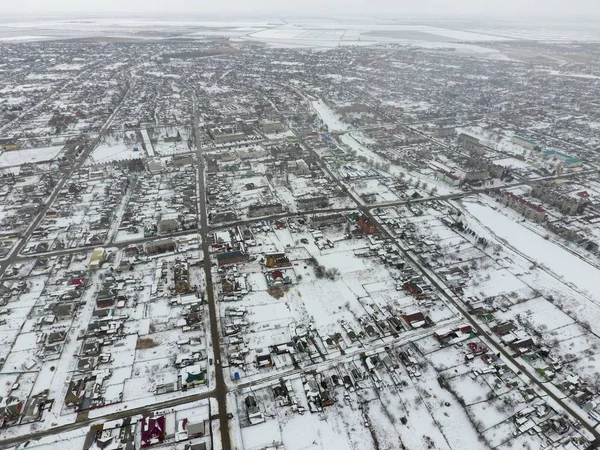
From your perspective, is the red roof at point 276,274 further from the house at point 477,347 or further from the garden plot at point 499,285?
the garden plot at point 499,285

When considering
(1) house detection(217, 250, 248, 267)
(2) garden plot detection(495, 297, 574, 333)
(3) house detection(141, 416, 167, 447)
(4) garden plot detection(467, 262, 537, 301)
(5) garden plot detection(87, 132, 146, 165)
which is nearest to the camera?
(3) house detection(141, 416, 167, 447)

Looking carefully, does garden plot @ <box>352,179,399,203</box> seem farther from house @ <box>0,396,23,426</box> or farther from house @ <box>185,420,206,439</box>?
house @ <box>0,396,23,426</box>

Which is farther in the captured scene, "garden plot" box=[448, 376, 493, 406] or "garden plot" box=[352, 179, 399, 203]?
"garden plot" box=[352, 179, 399, 203]

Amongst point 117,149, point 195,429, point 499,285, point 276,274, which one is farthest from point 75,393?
point 117,149

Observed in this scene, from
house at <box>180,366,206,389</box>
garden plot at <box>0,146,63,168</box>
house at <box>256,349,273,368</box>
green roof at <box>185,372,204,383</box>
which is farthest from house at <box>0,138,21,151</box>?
house at <box>256,349,273,368</box>

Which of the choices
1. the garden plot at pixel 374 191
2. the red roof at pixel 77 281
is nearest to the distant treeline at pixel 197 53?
the garden plot at pixel 374 191

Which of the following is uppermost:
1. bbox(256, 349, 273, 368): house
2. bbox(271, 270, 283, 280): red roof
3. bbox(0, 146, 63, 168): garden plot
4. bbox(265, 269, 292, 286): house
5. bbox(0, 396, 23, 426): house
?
bbox(0, 396, 23, 426): house

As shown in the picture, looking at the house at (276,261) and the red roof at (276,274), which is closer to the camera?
the red roof at (276,274)

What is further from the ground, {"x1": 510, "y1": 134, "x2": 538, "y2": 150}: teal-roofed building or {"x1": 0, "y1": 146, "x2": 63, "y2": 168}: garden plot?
{"x1": 0, "y1": 146, "x2": 63, "y2": 168}: garden plot
